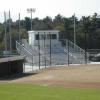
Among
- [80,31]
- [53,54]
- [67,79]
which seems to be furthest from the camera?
[80,31]

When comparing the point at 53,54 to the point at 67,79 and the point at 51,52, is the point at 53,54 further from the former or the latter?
the point at 67,79

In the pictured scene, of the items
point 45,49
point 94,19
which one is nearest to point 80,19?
point 94,19

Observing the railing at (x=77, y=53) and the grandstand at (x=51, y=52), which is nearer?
the grandstand at (x=51, y=52)

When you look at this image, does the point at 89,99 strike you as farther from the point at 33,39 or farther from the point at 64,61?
the point at 33,39

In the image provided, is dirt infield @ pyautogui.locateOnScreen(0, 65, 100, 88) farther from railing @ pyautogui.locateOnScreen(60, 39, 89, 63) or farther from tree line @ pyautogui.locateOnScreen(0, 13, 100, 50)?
railing @ pyautogui.locateOnScreen(60, 39, 89, 63)

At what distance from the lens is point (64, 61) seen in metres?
51.1

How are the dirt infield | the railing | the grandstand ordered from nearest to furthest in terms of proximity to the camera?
the dirt infield
the grandstand
the railing

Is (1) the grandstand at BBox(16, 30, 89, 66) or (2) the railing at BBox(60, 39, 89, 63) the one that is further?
(2) the railing at BBox(60, 39, 89, 63)

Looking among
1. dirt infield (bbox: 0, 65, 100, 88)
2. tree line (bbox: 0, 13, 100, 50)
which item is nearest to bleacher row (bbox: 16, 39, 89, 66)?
tree line (bbox: 0, 13, 100, 50)

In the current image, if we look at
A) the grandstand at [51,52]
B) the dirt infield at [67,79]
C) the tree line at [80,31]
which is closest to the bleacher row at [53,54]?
the grandstand at [51,52]

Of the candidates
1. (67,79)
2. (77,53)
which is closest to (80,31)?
(77,53)

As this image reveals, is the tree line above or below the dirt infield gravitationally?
above

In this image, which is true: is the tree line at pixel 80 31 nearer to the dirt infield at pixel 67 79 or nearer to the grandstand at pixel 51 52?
the grandstand at pixel 51 52

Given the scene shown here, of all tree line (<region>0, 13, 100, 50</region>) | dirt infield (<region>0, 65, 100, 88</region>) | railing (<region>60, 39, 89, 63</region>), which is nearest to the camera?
dirt infield (<region>0, 65, 100, 88</region>)
